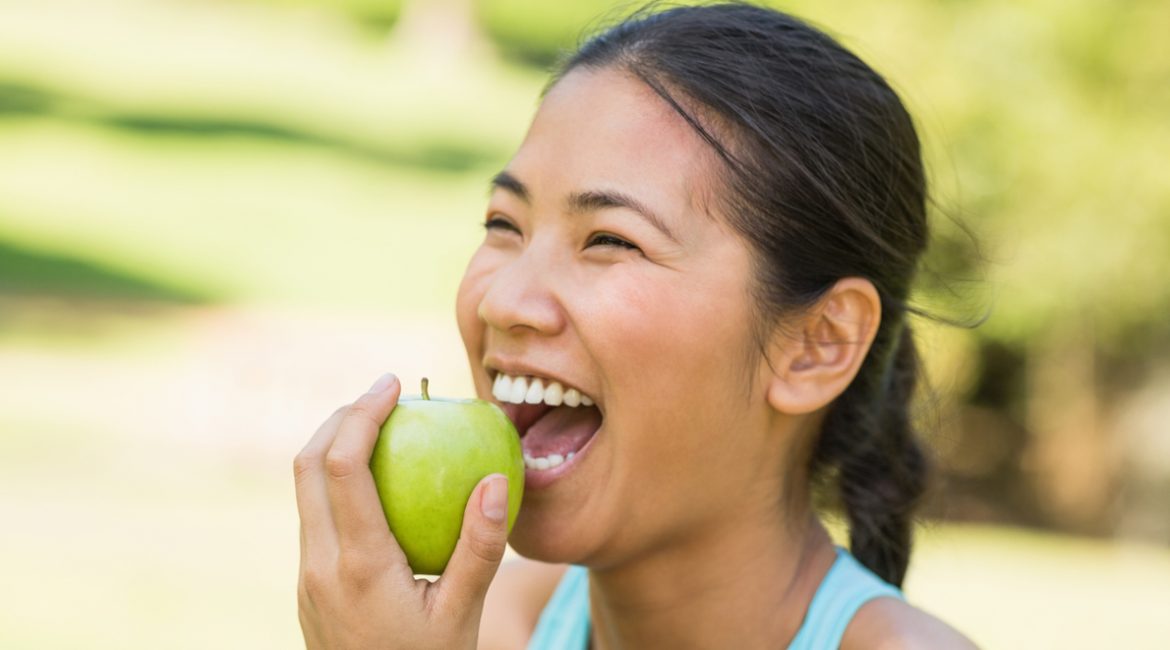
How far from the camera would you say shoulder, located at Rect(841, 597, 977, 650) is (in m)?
2.55

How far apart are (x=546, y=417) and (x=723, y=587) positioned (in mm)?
508

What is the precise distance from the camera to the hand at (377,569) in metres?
2.36

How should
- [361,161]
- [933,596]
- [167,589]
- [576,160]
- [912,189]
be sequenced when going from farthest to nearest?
1. [361,161]
2. [933,596]
3. [167,589]
4. [912,189]
5. [576,160]

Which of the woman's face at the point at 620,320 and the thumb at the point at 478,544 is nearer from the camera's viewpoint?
the thumb at the point at 478,544

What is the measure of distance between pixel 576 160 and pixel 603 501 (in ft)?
2.09

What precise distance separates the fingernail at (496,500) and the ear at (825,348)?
620 mm

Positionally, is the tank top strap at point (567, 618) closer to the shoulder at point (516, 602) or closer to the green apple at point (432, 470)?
the shoulder at point (516, 602)

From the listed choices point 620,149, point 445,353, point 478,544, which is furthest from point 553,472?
point 445,353

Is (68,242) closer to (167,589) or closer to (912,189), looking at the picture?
(167,589)

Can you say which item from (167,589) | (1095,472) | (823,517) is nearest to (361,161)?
(1095,472)

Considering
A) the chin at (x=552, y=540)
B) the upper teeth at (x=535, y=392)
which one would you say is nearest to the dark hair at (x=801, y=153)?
the upper teeth at (x=535, y=392)

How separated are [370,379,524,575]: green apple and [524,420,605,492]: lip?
14 centimetres

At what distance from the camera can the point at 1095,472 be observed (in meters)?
11.2

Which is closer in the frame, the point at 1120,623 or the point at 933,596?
the point at 1120,623
